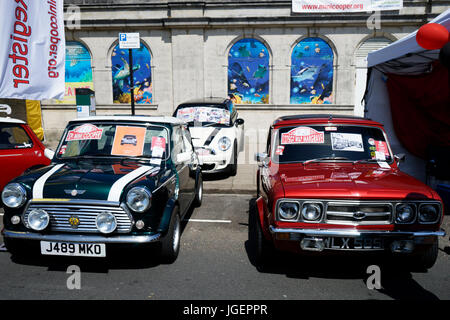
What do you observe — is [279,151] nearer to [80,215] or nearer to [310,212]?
[310,212]

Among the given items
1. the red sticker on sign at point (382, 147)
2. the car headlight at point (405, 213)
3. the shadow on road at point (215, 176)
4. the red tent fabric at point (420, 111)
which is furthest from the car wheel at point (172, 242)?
the red tent fabric at point (420, 111)

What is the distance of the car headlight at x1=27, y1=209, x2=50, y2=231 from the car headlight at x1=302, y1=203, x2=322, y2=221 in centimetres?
254

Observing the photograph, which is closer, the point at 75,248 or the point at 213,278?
the point at 75,248

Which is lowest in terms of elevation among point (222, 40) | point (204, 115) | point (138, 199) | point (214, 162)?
point (214, 162)

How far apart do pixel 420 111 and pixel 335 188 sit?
16.1 ft

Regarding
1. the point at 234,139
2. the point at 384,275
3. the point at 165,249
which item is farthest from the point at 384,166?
the point at 234,139

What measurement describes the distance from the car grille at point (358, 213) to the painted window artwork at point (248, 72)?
1105 centimetres

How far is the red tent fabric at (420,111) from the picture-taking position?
21.6 ft

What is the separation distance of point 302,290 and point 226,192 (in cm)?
411

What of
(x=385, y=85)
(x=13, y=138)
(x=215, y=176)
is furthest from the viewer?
Result: (x=215, y=176)

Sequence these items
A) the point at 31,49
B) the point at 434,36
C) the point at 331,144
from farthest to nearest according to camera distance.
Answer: the point at 31,49 → the point at 331,144 → the point at 434,36

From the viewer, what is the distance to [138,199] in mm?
3340

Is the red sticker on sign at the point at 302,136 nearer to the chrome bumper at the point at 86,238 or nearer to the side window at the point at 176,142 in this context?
the side window at the point at 176,142

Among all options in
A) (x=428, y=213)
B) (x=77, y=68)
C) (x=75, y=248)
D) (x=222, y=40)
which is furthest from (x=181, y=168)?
(x=77, y=68)
